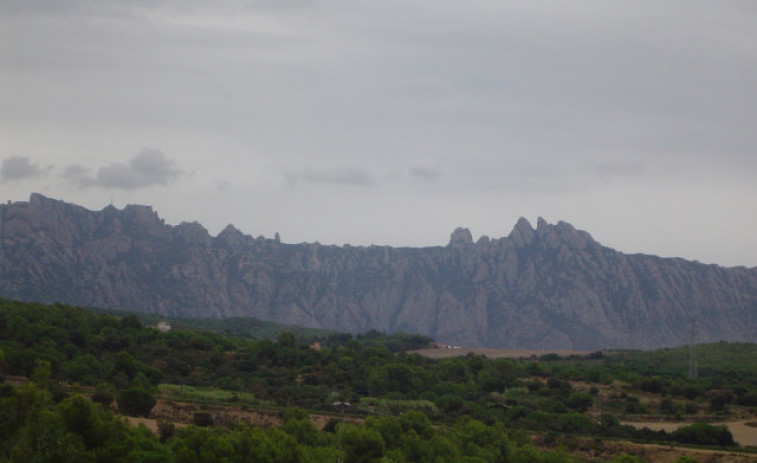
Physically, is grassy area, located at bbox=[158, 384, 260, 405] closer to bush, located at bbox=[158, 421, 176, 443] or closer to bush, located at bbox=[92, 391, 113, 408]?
bush, located at bbox=[92, 391, 113, 408]

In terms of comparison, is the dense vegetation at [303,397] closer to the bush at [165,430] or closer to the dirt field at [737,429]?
the bush at [165,430]

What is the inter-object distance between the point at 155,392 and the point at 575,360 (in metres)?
90.4

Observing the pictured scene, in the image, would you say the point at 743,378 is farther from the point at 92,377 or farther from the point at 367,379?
the point at 92,377

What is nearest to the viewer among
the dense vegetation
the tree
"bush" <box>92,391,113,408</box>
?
the dense vegetation

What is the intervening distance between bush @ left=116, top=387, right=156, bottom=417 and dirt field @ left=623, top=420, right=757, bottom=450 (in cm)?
4016

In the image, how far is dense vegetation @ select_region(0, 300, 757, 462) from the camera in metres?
42.7

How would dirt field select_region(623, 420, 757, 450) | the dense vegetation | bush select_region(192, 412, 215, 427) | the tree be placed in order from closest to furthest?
the dense vegetation < the tree < bush select_region(192, 412, 215, 427) < dirt field select_region(623, 420, 757, 450)

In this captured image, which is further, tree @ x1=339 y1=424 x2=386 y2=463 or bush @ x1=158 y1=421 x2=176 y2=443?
bush @ x1=158 y1=421 x2=176 y2=443

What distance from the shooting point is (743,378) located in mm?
95188

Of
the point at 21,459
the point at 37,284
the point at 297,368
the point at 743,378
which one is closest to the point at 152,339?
the point at 297,368

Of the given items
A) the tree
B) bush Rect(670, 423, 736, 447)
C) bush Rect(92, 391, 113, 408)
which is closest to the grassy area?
bush Rect(92, 391, 113, 408)

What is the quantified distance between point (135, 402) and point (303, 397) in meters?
19.9

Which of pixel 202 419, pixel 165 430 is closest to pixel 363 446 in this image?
pixel 165 430

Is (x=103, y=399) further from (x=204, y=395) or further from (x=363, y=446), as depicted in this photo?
(x=363, y=446)
